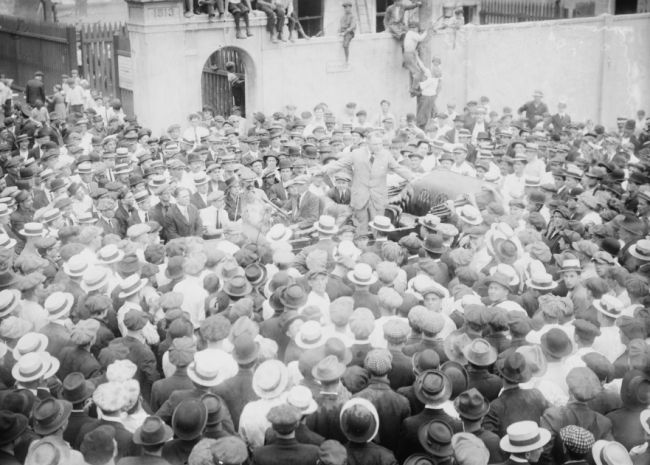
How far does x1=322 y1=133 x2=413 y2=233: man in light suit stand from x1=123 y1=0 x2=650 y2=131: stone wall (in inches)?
343

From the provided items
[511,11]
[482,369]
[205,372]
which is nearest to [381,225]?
[482,369]

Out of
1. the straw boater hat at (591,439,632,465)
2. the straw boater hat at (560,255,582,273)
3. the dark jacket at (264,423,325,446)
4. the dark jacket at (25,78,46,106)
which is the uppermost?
the dark jacket at (25,78,46,106)

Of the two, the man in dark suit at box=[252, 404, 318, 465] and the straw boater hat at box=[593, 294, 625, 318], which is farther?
the straw boater hat at box=[593, 294, 625, 318]

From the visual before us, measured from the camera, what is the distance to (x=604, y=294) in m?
7.40

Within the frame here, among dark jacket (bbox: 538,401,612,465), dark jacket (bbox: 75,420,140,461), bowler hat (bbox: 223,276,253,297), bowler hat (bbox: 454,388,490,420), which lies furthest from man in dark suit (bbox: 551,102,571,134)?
Answer: dark jacket (bbox: 75,420,140,461)

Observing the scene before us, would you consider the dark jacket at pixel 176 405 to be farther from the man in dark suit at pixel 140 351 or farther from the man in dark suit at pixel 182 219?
the man in dark suit at pixel 182 219

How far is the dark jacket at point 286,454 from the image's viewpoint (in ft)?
16.5

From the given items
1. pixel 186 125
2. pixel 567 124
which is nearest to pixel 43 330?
pixel 186 125

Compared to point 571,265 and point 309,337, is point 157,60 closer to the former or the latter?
point 571,265

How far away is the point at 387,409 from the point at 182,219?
219 inches

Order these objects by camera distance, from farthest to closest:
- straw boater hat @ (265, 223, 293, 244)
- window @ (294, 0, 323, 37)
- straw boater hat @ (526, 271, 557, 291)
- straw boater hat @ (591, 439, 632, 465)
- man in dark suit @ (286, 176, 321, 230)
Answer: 1. window @ (294, 0, 323, 37)
2. man in dark suit @ (286, 176, 321, 230)
3. straw boater hat @ (265, 223, 293, 244)
4. straw boater hat @ (526, 271, 557, 291)
5. straw boater hat @ (591, 439, 632, 465)

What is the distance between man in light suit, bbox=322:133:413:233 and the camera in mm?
11102

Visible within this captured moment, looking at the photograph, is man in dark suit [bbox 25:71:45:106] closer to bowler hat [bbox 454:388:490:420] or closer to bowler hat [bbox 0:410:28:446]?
bowler hat [bbox 0:410:28:446]

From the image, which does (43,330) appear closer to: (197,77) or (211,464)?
(211,464)
